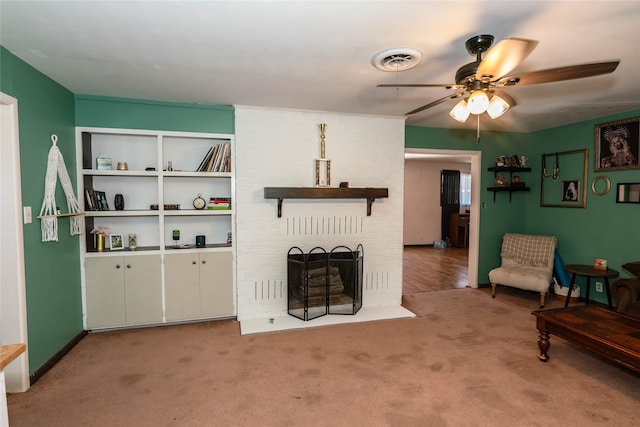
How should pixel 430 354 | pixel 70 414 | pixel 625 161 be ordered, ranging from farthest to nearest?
1. pixel 625 161
2. pixel 430 354
3. pixel 70 414

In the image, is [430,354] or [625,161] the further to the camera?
[625,161]

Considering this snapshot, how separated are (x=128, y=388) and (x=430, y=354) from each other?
234cm

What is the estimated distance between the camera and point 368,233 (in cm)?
394

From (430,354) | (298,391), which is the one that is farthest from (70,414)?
(430,354)

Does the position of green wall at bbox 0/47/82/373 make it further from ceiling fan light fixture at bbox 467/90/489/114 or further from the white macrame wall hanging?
ceiling fan light fixture at bbox 467/90/489/114

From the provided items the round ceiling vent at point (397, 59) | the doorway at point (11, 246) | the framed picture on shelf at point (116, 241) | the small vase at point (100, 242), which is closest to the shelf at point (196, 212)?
the framed picture on shelf at point (116, 241)

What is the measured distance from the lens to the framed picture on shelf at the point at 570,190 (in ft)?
14.0

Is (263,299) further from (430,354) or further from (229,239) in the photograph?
(430,354)

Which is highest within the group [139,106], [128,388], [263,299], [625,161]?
[139,106]

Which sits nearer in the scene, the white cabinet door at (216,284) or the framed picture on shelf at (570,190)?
the white cabinet door at (216,284)

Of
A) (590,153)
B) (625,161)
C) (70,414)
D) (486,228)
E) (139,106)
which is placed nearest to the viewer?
(70,414)

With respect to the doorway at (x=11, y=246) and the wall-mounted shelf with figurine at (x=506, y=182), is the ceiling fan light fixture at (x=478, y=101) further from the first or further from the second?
the wall-mounted shelf with figurine at (x=506, y=182)

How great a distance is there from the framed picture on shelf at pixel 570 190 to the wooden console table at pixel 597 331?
6.78ft

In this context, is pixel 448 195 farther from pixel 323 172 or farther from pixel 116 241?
pixel 116 241
